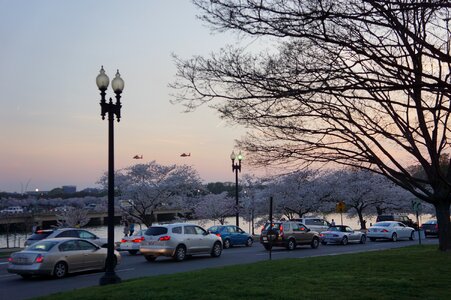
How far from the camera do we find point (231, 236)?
105 ft

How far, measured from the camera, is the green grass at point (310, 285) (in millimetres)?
8898

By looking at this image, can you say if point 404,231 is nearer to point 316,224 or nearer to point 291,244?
point 316,224

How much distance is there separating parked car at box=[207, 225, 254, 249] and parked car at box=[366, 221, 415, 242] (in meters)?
10.6

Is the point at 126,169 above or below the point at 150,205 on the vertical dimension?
above

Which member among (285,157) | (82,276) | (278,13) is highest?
(278,13)

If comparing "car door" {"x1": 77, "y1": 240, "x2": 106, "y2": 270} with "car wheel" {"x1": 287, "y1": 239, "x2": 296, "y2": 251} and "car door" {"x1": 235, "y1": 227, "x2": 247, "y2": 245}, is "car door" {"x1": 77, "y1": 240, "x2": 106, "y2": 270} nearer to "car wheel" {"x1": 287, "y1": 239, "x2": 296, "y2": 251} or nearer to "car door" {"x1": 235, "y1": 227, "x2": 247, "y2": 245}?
"car wheel" {"x1": 287, "y1": 239, "x2": 296, "y2": 251}

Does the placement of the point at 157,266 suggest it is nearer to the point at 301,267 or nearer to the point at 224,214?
the point at 301,267

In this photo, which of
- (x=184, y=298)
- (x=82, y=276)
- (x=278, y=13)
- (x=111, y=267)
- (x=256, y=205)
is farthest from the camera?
(x=256, y=205)

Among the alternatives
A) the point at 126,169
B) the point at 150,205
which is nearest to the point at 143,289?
the point at 150,205

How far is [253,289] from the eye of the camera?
9438mm

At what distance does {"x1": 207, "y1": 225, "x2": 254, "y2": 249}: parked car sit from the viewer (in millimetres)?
31734

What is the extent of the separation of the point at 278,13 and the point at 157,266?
14127mm

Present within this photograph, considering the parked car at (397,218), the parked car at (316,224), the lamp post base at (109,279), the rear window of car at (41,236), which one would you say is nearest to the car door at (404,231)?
the parked car at (316,224)

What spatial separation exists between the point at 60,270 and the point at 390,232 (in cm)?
2664
